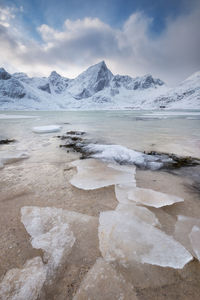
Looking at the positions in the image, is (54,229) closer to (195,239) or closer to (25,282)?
(25,282)

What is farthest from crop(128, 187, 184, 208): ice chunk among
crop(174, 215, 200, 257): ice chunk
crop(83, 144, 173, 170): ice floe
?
crop(83, 144, 173, 170): ice floe

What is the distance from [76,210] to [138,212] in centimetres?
98

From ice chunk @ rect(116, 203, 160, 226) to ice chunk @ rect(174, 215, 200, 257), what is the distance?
267 mm

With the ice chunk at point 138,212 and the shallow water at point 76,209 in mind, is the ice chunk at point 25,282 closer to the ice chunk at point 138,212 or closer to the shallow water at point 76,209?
the shallow water at point 76,209

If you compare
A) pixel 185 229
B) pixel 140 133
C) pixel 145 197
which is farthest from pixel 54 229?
pixel 140 133

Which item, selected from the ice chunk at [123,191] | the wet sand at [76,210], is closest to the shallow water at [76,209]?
the wet sand at [76,210]

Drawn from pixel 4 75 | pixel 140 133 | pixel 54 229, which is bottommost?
pixel 140 133

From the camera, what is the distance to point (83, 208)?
2.25m

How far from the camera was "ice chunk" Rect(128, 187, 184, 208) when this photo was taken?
2277mm

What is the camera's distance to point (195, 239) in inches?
66.3

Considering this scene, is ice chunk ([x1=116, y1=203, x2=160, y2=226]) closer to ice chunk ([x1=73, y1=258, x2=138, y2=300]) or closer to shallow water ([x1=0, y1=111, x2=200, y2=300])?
shallow water ([x1=0, y1=111, x2=200, y2=300])

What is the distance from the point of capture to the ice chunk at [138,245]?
146cm

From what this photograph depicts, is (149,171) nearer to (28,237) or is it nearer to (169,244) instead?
(169,244)

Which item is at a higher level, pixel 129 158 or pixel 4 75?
pixel 4 75
